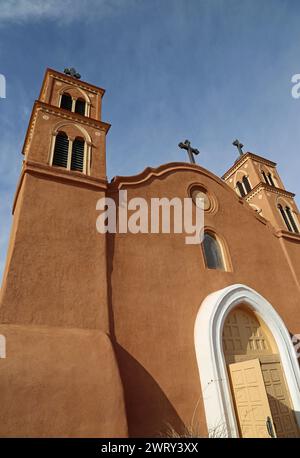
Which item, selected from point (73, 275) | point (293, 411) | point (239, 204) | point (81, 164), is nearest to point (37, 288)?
point (73, 275)

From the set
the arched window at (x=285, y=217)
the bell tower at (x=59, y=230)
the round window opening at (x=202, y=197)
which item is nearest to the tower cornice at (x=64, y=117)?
the bell tower at (x=59, y=230)

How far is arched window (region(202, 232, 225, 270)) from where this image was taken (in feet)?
31.3

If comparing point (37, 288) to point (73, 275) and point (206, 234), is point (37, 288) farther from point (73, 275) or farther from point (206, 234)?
point (206, 234)

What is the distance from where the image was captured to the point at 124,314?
6762 millimetres

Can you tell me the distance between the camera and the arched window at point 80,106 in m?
10.7

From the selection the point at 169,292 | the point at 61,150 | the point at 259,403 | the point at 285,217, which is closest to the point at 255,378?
the point at 259,403

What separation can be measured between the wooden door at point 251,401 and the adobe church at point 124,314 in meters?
0.03

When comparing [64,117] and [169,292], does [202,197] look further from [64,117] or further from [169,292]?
[64,117]

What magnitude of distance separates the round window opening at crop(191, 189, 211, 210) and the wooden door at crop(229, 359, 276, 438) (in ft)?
17.8

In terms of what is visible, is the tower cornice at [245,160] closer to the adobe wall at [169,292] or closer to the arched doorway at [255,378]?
the adobe wall at [169,292]

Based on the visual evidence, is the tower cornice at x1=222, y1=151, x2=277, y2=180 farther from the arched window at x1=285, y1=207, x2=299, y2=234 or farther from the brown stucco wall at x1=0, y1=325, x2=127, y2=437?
the brown stucco wall at x1=0, y1=325, x2=127, y2=437
